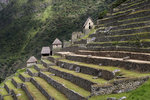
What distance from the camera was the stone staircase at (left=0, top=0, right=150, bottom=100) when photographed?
422 inches

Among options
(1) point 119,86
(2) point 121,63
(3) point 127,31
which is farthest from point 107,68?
(3) point 127,31

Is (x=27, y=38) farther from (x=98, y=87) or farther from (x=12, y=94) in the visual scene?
(x=98, y=87)

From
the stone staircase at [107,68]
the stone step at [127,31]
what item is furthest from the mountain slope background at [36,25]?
the stone staircase at [107,68]

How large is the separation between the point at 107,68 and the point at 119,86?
3.30 meters

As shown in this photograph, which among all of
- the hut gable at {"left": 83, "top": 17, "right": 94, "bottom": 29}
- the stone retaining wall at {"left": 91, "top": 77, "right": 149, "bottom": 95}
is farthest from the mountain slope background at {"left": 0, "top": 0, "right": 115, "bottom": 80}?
the stone retaining wall at {"left": 91, "top": 77, "right": 149, "bottom": 95}

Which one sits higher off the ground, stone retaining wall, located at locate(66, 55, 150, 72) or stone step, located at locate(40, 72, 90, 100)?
stone retaining wall, located at locate(66, 55, 150, 72)

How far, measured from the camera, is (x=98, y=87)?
10617 millimetres

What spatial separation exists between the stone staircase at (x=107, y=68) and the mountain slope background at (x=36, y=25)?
44.1m

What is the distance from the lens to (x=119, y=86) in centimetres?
1027

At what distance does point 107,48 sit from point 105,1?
65.6m

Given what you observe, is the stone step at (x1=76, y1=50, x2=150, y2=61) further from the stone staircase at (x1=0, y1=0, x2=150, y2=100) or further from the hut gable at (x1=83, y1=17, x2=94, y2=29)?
the hut gable at (x1=83, y1=17, x2=94, y2=29)

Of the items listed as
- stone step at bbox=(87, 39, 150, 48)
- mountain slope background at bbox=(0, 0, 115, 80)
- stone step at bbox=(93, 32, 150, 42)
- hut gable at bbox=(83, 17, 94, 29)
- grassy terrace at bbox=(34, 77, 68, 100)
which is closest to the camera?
grassy terrace at bbox=(34, 77, 68, 100)

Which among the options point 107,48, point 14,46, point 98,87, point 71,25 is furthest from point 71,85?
point 14,46

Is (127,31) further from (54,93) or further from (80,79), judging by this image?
(54,93)
